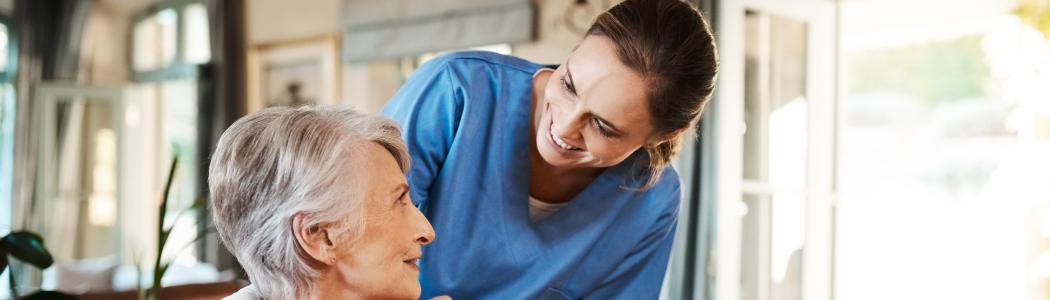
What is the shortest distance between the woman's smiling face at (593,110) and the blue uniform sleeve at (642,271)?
0.71 feet

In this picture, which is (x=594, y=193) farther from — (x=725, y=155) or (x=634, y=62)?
(x=725, y=155)

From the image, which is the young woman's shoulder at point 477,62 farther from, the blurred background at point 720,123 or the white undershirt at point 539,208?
the blurred background at point 720,123

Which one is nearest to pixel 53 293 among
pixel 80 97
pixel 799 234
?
pixel 799 234

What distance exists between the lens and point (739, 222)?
3.73 m

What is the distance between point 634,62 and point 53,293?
1366 millimetres

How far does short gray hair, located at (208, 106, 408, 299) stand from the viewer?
3.72 feet

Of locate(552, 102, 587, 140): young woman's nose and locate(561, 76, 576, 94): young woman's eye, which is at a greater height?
locate(561, 76, 576, 94): young woman's eye

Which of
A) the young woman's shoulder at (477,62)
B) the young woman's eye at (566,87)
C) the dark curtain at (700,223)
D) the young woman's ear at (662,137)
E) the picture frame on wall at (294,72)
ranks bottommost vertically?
the dark curtain at (700,223)

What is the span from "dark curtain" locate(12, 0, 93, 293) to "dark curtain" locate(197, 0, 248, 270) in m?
1.34

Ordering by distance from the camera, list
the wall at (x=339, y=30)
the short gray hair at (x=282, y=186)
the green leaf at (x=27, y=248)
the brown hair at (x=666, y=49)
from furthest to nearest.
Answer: the wall at (x=339, y=30) → the green leaf at (x=27, y=248) → the brown hair at (x=666, y=49) → the short gray hair at (x=282, y=186)

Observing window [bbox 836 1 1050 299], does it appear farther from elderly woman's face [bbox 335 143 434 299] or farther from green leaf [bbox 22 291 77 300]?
elderly woman's face [bbox 335 143 434 299]

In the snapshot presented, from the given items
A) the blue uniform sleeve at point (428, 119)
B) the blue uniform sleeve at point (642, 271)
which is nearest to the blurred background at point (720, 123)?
the blue uniform sleeve at point (642, 271)

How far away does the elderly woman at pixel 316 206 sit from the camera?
44.8 inches

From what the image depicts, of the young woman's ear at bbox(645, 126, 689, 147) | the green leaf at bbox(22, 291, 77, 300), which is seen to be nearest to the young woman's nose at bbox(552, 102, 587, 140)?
the young woman's ear at bbox(645, 126, 689, 147)
